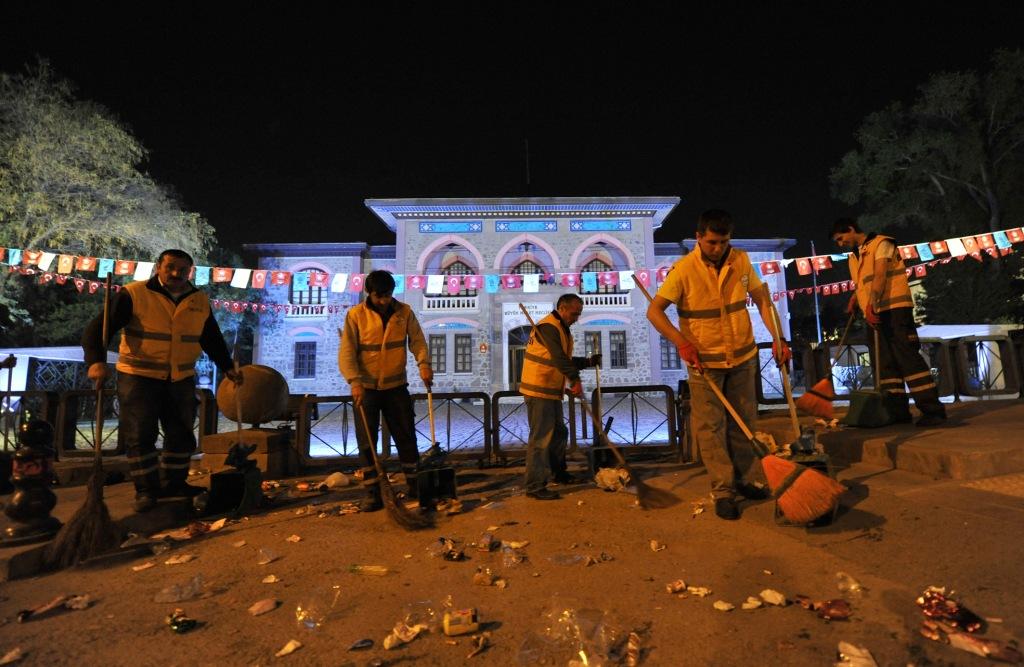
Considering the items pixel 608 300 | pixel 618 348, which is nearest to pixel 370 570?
pixel 618 348

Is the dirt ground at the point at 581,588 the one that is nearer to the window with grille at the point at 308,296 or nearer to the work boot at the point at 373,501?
the work boot at the point at 373,501

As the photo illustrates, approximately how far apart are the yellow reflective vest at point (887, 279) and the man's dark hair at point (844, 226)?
17 cm

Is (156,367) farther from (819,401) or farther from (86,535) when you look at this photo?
(819,401)

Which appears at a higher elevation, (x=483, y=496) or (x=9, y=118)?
(x=9, y=118)

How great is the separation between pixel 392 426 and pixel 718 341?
110 inches

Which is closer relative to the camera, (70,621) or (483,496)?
(70,621)

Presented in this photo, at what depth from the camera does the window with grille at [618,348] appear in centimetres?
2451

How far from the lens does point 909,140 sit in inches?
812

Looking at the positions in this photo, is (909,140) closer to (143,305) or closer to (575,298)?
(575,298)

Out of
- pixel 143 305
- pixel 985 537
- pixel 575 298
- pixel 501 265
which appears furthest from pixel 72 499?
pixel 501 265

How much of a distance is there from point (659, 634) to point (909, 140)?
85.5ft

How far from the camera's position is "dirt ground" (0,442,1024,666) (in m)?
1.90

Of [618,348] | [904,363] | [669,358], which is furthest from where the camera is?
[669,358]

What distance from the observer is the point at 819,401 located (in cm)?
461
